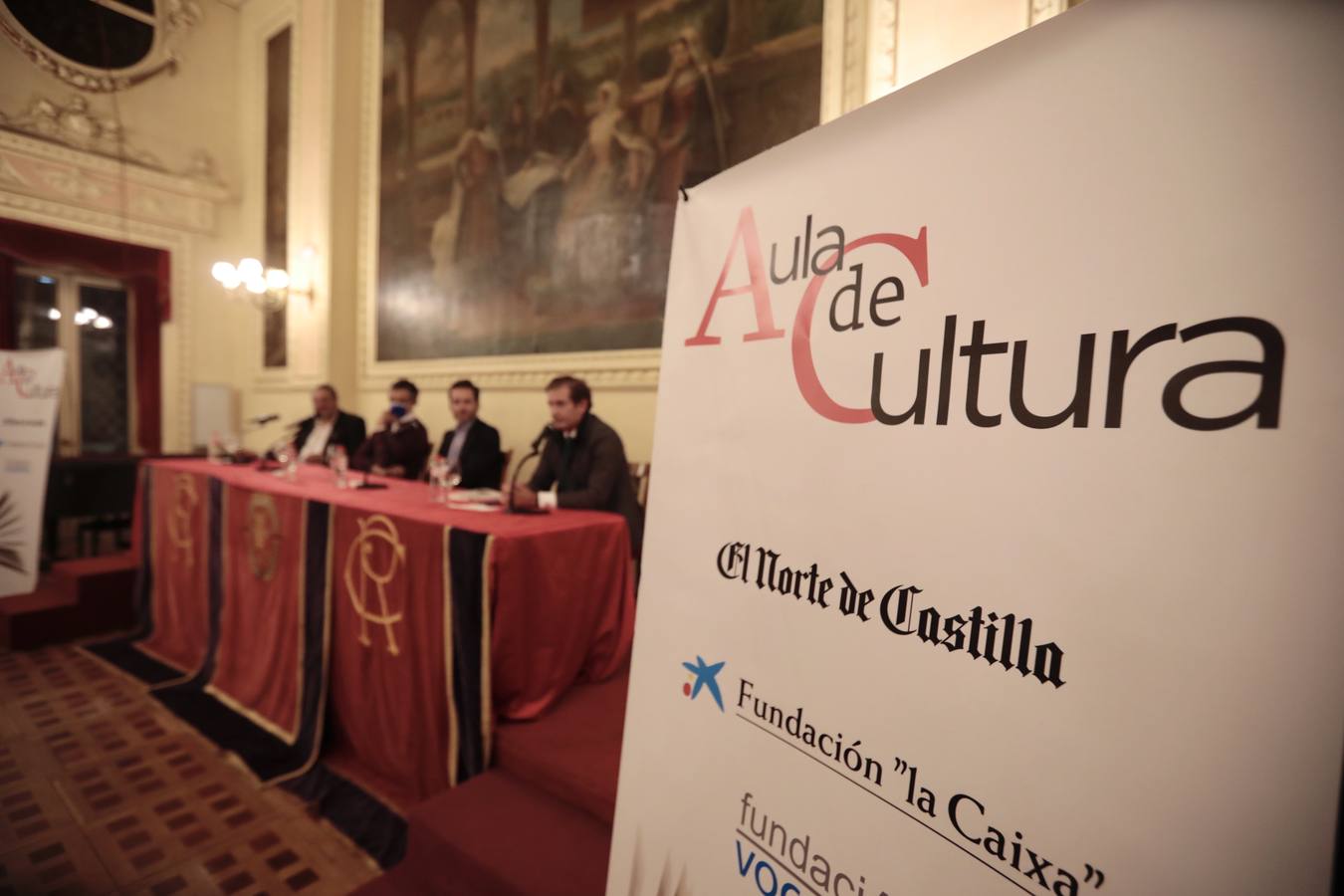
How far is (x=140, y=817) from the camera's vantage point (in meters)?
1.97

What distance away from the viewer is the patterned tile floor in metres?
1.73

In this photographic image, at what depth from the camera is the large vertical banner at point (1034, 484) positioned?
47cm

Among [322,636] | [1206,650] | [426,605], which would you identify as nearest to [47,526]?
[322,636]

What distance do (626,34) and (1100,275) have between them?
12.5 feet

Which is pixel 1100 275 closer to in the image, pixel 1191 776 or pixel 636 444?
pixel 1191 776

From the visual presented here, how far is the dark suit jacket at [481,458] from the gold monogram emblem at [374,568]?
4.70 feet

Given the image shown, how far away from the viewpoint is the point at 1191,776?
1.64 ft

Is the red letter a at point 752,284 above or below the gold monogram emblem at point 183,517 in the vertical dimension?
above

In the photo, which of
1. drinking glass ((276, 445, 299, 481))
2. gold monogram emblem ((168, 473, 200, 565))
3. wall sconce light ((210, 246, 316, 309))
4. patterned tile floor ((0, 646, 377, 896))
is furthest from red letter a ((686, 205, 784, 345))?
wall sconce light ((210, 246, 316, 309))

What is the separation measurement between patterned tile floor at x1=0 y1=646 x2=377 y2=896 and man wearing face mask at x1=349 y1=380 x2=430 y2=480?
1.83m

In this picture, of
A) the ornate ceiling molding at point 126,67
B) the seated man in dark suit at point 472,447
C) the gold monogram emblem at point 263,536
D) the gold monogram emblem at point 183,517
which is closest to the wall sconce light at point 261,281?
the ornate ceiling molding at point 126,67

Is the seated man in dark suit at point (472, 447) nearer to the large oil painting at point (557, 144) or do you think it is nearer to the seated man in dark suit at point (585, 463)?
the large oil painting at point (557, 144)

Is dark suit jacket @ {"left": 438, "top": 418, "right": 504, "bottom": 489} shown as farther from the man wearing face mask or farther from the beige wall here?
the man wearing face mask

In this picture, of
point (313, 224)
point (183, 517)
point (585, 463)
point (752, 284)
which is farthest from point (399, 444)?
point (752, 284)
